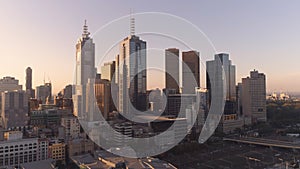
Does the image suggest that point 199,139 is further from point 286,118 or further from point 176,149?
point 286,118

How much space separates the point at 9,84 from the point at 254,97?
9.32 meters

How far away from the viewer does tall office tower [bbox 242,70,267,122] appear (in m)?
8.68

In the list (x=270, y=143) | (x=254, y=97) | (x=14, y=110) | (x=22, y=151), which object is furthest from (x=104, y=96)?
(x=254, y=97)

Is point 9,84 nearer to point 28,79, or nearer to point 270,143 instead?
point 28,79

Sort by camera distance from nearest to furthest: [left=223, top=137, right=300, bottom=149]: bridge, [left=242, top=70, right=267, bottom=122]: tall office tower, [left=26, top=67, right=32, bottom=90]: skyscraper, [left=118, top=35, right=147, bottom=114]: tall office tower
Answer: [left=223, top=137, right=300, bottom=149]: bridge → [left=118, top=35, right=147, bottom=114]: tall office tower → [left=242, top=70, right=267, bottom=122]: tall office tower → [left=26, top=67, right=32, bottom=90]: skyscraper

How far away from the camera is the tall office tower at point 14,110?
6.82 metres

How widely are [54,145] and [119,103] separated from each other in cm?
198

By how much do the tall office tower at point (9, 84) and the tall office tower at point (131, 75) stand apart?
A: 6.57m

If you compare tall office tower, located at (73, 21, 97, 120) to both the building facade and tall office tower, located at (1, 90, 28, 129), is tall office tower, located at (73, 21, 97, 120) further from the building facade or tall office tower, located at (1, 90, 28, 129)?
the building facade

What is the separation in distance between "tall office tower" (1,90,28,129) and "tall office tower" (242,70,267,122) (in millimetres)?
6396

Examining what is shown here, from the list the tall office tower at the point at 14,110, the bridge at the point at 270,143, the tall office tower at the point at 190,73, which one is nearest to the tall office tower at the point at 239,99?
the tall office tower at the point at 190,73

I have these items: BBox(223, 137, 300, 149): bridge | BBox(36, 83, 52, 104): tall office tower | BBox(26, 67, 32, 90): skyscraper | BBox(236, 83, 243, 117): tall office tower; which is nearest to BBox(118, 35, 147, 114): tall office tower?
BBox(223, 137, 300, 149): bridge

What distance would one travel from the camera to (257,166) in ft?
12.0

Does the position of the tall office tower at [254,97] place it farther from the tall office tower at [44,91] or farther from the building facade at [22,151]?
the tall office tower at [44,91]
